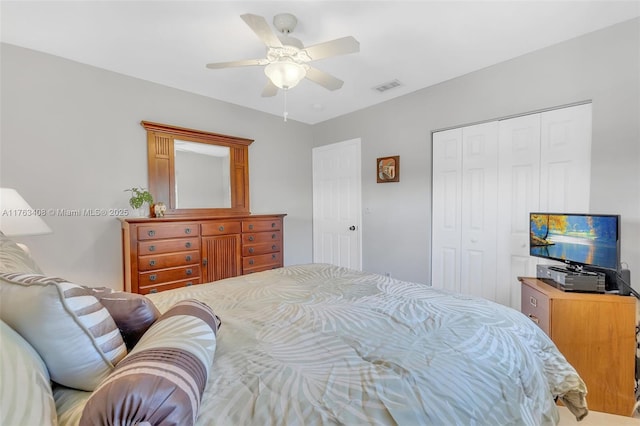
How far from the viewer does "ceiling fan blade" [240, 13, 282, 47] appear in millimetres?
1538

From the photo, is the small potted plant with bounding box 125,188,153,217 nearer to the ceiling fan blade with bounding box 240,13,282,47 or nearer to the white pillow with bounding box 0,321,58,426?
the ceiling fan blade with bounding box 240,13,282,47

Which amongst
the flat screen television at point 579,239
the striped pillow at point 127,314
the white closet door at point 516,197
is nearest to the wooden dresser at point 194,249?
the striped pillow at point 127,314

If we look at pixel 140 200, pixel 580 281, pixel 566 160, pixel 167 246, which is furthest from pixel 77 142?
pixel 566 160

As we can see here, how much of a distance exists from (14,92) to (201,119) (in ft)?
4.98

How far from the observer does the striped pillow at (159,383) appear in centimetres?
56

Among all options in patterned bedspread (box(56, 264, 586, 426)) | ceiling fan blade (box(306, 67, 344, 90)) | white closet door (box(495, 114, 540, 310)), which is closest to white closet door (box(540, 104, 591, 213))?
white closet door (box(495, 114, 540, 310))

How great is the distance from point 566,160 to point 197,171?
3646mm

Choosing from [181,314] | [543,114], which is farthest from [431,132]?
[181,314]

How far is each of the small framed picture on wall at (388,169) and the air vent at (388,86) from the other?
31.3 inches

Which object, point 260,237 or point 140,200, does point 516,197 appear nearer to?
point 260,237

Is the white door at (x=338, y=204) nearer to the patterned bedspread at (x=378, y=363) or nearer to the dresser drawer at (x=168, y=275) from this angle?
the dresser drawer at (x=168, y=275)

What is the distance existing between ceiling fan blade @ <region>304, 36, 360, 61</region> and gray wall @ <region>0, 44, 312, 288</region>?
6.72 ft

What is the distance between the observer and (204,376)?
2.44ft

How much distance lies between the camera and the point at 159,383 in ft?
2.01
